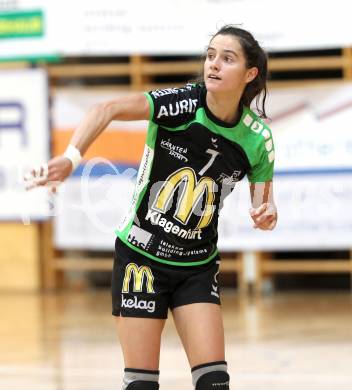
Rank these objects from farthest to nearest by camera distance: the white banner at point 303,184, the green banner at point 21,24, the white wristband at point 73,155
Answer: the green banner at point 21,24
the white banner at point 303,184
the white wristband at point 73,155

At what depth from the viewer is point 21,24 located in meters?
10.4

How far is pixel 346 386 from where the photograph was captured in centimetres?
608

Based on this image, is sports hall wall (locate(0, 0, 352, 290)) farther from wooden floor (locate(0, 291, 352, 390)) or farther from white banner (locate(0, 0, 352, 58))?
wooden floor (locate(0, 291, 352, 390))

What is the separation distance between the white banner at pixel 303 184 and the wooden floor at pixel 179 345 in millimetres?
635

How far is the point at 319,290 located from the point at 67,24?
12.5ft

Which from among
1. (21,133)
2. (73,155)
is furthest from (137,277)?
(21,133)

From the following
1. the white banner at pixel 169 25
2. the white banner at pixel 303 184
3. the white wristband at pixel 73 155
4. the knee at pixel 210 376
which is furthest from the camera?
the white banner at pixel 303 184

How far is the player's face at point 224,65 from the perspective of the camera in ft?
14.3

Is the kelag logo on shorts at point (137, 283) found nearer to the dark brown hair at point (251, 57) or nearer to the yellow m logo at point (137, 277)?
the yellow m logo at point (137, 277)

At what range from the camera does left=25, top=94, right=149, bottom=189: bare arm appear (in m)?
3.82

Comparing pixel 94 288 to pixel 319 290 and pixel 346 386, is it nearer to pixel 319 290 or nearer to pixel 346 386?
pixel 319 290

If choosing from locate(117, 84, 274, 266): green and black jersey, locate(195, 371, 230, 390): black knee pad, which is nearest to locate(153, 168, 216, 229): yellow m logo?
locate(117, 84, 274, 266): green and black jersey

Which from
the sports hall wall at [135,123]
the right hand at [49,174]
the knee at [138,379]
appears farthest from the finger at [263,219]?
the sports hall wall at [135,123]

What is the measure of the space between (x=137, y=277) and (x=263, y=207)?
25.2 inches
